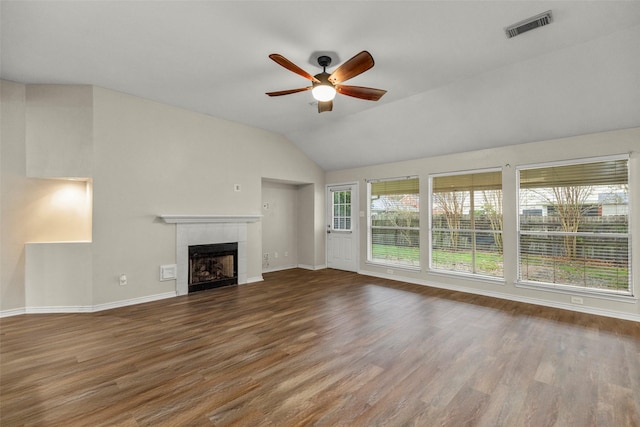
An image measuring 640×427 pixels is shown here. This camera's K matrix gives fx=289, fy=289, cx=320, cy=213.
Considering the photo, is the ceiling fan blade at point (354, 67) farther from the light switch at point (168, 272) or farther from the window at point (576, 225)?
the light switch at point (168, 272)

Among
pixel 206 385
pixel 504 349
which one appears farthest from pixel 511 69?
pixel 206 385

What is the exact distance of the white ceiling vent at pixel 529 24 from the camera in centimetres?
249

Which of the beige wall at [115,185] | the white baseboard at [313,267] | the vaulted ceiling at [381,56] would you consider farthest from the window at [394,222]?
the beige wall at [115,185]

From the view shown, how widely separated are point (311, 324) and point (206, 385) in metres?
1.47

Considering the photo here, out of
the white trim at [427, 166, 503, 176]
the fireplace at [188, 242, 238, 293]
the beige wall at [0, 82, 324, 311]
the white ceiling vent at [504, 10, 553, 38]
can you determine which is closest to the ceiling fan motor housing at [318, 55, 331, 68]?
the white ceiling vent at [504, 10, 553, 38]

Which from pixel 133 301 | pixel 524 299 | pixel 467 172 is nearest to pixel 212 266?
Result: pixel 133 301

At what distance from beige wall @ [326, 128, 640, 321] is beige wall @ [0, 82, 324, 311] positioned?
3.45 m

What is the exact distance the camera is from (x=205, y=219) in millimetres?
5059

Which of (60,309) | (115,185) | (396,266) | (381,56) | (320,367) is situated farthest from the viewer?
(396,266)

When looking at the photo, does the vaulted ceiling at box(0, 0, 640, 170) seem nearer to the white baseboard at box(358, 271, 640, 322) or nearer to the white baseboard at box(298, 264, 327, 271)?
the white baseboard at box(358, 271, 640, 322)

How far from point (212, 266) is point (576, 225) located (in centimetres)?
578

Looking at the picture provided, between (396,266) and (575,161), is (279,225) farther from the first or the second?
(575,161)

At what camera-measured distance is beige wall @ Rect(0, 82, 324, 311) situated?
3.85m

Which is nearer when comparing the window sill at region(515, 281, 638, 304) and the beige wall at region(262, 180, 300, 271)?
the window sill at region(515, 281, 638, 304)
